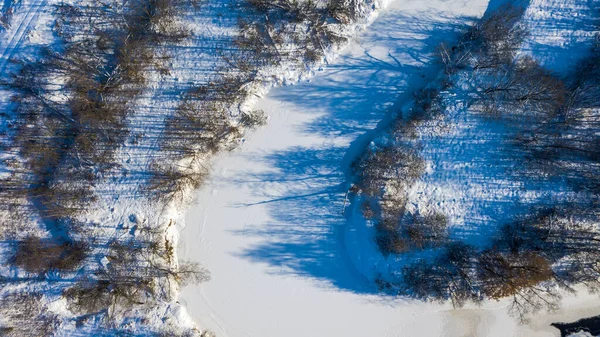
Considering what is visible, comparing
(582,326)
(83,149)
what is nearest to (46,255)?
(83,149)

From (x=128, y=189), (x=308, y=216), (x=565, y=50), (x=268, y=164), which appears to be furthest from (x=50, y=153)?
(x=565, y=50)

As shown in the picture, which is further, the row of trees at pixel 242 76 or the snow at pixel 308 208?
the row of trees at pixel 242 76

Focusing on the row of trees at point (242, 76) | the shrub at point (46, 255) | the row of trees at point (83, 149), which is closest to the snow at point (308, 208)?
the row of trees at point (242, 76)

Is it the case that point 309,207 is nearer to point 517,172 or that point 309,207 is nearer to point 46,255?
point 517,172

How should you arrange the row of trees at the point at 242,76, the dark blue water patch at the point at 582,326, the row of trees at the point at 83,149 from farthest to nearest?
the row of trees at the point at 242,76 → the row of trees at the point at 83,149 → the dark blue water patch at the point at 582,326

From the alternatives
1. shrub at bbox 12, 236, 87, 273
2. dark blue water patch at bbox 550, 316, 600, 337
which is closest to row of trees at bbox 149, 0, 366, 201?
shrub at bbox 12, 236, 87, 273

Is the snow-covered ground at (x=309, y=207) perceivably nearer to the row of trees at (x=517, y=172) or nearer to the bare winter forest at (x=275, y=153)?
the bare winter forest at (x=275, y=153)
